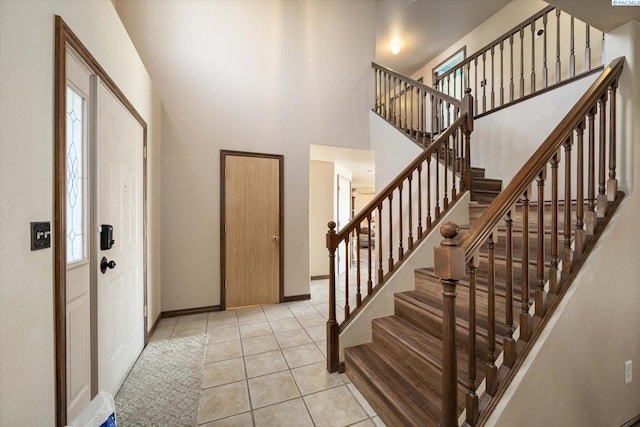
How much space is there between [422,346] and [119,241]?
2247 mm

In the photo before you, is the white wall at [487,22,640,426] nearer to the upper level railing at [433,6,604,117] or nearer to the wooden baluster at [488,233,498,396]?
the wooden baluster at [488,233,498,396]

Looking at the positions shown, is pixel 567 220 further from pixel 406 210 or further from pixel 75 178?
pixel 75 178

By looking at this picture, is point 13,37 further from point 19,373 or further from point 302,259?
point 302,259

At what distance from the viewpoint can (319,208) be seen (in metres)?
5.18

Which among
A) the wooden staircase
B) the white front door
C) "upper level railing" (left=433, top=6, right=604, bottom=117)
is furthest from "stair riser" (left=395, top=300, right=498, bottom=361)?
"upper level railing" (left=433, top=6, right=604, bottom=117)

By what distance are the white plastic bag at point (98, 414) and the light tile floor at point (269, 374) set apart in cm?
71

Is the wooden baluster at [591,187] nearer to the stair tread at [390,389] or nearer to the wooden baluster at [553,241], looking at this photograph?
the wooden baluster at [553,241]

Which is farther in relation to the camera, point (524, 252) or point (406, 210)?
point (406, 210)

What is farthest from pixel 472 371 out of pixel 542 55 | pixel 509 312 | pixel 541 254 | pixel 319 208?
pixel 542 55

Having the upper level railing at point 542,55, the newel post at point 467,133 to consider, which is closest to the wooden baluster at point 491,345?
the newel post at point 467,133

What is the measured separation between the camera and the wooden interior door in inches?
138

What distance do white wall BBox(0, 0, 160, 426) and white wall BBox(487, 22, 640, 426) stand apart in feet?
6.04

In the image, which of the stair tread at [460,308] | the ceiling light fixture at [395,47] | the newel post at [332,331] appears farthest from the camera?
the ceiling light fixture at [395,47]

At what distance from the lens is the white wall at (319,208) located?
5.12 metres
